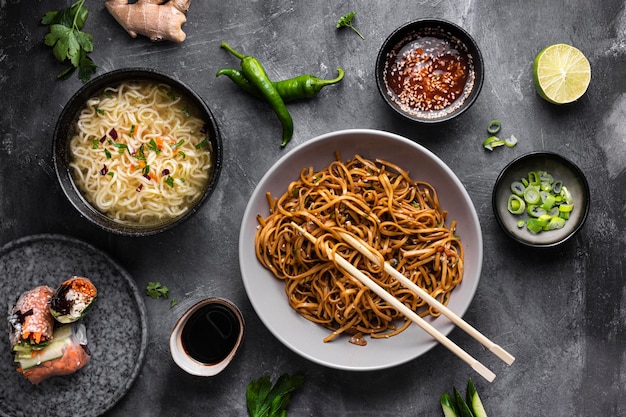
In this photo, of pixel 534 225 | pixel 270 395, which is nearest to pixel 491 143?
pixel 534 225

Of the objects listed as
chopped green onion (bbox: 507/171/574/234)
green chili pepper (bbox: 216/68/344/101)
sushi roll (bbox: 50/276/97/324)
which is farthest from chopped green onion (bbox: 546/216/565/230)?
sushi roll (bbox: 50/276/97/324)

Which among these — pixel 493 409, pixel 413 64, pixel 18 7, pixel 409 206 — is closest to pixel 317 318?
pixel 409 206

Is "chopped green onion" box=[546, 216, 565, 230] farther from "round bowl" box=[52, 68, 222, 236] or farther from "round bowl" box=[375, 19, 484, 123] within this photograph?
"round bowl" box=[52, 68, 222, 236]

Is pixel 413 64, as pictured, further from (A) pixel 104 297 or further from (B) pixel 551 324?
(A) pixel 104 297

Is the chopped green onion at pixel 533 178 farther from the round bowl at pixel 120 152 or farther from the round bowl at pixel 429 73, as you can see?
the round bowl at pixel 120 152

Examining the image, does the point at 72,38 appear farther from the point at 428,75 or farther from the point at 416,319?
the point at 416,319

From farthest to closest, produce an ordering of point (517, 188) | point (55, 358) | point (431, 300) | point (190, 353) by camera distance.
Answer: point (517, 188), point (190, 353), point (55, 358), point (431, 300)
